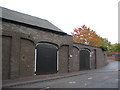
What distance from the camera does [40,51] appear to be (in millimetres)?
13336

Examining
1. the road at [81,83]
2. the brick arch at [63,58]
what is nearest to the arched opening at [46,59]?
the brick arch at [63,58]

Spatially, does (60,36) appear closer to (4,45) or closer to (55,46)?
(55,46)

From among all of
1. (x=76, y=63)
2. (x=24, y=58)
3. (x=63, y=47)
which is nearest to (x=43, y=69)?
(x=24, y=58)

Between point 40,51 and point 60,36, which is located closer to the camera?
point 40,51

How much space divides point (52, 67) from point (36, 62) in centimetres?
241

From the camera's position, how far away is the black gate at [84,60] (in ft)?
63.2

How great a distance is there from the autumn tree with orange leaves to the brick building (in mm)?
13503

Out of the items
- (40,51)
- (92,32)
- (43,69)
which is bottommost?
(43,69)

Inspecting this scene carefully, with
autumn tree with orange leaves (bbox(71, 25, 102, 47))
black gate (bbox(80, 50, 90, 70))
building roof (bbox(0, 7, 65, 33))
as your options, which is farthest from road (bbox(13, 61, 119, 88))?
autumn tree with orange leaves (bbox(71, 25, 102, 47))

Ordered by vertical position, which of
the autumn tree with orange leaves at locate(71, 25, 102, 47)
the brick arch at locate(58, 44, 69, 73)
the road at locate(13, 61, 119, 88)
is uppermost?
the autumn tree with orange leaves at locate(71, 25, 102, 47)

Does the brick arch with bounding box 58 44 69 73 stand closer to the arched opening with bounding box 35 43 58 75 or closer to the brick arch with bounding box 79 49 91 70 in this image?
the arched opening with bounding box 35 43 58 75

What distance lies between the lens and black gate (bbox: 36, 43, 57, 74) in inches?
518

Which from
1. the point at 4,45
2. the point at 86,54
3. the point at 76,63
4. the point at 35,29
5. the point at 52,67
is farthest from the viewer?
the point at 86,54

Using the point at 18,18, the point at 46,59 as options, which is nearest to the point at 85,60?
the point at 46,59
